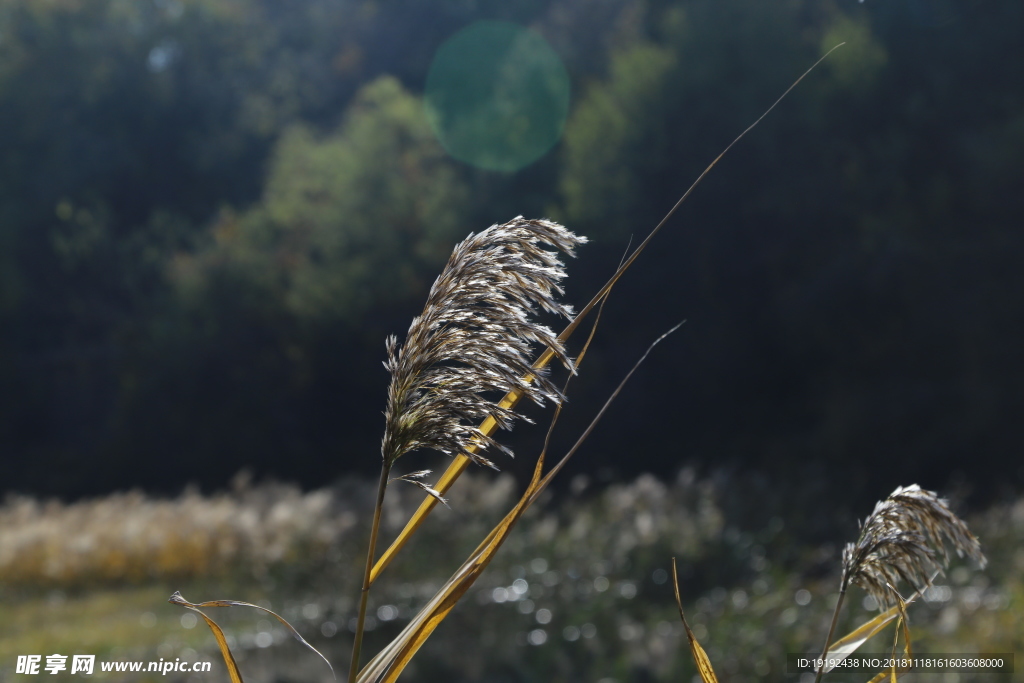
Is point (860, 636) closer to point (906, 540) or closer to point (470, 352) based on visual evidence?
point (906, 540)

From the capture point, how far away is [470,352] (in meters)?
0.94

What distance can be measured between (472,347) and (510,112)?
15.0 metres

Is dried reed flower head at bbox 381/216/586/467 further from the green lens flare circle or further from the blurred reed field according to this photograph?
the green lens flare circle

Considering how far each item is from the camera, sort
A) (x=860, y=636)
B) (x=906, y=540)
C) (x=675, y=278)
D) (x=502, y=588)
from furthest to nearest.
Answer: (x=675, y=278) < (x=502, y=588) < (x=860, y=636) < (x=906, y=540)

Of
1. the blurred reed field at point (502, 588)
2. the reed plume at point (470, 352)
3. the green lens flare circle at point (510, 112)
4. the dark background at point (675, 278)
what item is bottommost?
the reed plume at point (470, 352)

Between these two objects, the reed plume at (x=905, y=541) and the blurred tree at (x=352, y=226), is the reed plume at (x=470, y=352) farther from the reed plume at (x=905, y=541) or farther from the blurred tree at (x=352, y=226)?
the blurred tree at (x=352, y=226)

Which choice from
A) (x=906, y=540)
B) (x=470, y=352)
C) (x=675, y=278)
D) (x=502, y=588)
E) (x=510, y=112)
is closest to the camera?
(x=470, y=352)

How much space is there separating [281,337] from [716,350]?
7.91 meters

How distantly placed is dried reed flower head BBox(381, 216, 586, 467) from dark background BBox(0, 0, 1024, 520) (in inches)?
334

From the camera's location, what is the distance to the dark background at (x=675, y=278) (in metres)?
11.4

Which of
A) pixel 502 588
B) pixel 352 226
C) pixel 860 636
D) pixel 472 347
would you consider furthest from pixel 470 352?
pixel 352 226

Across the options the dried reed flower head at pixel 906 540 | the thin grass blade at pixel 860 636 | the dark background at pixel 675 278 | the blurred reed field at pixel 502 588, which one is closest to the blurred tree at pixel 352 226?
the dark background at pixel 675 278

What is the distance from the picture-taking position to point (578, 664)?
16.9ft

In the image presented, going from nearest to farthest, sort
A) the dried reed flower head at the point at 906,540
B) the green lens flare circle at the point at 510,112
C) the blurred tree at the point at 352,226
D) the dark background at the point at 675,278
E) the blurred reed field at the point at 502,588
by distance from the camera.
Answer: the dried reed flower head at the point at 906,540, the blurred reed field at the point at 502,588, the dark background at the point at 675,278, the blurred tree at the point at 352,226, the green lens flare circle at the point at 510,112
